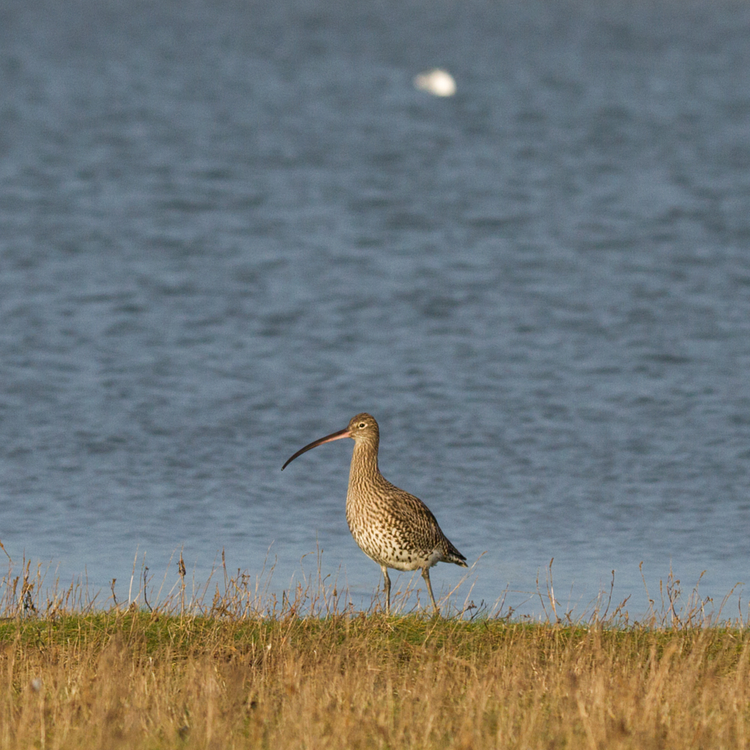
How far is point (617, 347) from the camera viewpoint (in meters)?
30.4

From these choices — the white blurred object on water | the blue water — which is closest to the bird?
the blue water

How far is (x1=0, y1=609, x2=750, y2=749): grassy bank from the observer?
888 cm

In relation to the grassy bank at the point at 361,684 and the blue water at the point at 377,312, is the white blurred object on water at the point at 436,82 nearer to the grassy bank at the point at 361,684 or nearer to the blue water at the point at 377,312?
the blue water at the point at 377,312

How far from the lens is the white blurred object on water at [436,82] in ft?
216

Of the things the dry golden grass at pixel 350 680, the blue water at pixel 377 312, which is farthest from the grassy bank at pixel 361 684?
the blue water at pixel 377 312

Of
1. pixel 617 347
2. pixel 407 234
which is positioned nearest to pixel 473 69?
pixel 407 234

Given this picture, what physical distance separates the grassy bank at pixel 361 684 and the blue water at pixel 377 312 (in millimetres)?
2657

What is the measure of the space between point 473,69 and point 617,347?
146 feet

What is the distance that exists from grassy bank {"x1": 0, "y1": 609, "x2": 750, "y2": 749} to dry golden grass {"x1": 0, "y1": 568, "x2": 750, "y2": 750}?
0.06ft

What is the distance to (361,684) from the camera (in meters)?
9.99

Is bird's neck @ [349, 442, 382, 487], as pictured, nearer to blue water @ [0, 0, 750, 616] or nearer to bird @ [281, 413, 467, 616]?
bird @ [281, 413, 467, 616]

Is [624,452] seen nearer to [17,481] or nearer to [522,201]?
[17,481]

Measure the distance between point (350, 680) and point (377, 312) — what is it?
2342 centimetres

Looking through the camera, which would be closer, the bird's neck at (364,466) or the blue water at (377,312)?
the bird's neck at (364,466)
